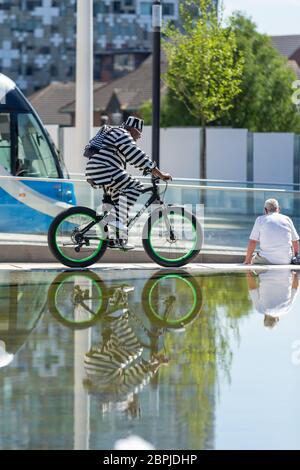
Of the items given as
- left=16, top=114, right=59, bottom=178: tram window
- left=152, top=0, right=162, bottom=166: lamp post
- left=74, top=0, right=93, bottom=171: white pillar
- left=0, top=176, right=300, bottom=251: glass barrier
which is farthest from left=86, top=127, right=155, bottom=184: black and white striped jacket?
left=16, top=114, right=59, bottom=178: tram window

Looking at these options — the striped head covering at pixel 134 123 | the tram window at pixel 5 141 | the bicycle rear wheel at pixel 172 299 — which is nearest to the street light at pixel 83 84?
the tram window at pixel 5 141

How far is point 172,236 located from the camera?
14.4 metres

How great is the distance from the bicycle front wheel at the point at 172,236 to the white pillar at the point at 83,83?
6446 millimetres

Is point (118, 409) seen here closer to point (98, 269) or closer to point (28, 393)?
point (28, 393)

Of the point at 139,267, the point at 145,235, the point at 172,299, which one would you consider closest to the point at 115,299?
the point at 172,299

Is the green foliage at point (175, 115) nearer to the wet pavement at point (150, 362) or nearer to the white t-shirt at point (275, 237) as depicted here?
the white t-shirt at point (275, 237)

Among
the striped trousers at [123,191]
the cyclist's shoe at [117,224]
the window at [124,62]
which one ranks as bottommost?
the cyclist's shoe at [117,224]

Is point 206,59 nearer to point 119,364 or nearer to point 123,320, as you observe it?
point 123,320

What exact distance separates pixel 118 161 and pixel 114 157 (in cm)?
8

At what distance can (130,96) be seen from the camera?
9338cm

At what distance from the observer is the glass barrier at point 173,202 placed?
15.7 meters

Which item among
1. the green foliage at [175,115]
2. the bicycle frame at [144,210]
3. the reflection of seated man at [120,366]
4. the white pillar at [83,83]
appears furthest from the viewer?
the green foliage at [175,115]

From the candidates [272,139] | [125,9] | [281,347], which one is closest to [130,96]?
[125,9]

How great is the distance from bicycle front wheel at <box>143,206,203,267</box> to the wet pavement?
1.21 meters
